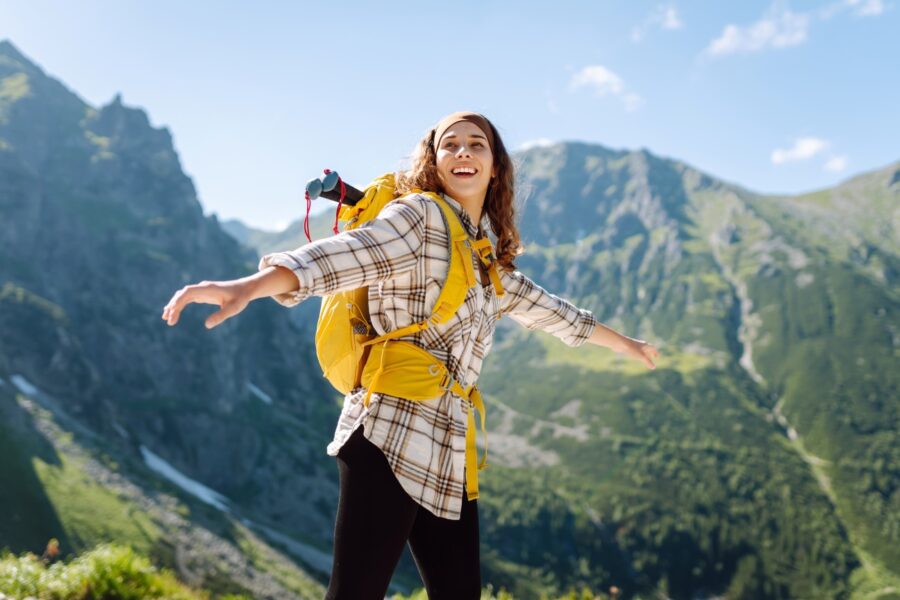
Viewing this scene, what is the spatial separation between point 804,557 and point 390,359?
193139 mm

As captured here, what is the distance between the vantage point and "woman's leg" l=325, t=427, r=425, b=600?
10.8ft

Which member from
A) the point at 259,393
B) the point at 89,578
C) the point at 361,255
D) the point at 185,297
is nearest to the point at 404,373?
the point at 361,255

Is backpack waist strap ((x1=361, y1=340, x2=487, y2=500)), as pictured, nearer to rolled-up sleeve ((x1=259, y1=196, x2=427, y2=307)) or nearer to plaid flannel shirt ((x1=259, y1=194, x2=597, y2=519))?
plaid flannel shirt ((x1=259, y1=194, x2=597, y2=519))

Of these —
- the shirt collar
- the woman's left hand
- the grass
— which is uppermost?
the shirt collar

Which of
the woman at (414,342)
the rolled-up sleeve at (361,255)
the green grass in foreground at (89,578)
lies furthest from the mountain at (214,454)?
the rolled-up sleeve at (361,255)

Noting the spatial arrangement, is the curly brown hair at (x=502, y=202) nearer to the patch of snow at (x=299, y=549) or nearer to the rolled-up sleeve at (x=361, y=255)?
the rolled-up sleeve at (x=361, y=255)

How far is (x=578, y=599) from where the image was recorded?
37.7 feet

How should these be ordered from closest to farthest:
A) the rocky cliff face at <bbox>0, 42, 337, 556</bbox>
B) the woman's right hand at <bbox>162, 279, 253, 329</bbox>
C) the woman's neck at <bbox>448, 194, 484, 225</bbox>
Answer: the woman's right hand at <bbox>162, 279, 253, 329</bbox>, the woman's neck at <bbox>448, 194, 484, 225</bbox>, the rocky cliff face at <bbox>0, 42, 337, 556</bbox>

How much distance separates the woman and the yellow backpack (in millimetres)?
63

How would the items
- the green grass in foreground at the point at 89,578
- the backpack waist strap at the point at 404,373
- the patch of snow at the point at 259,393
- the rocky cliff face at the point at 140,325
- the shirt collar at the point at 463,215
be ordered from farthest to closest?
the patch of snow at the point at 259,393, the rocky cliff face at the point at 140,325, the green grass in foreground at the point at 89,578, the shirt collar at the point at 463,215, the backpack waist strap at the point at 404,373

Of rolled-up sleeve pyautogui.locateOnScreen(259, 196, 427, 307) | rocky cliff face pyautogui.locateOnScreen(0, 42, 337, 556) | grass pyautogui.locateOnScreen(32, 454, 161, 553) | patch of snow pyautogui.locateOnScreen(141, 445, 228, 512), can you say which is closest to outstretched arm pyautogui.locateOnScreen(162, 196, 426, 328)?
rolled-up sleeve pyautogui.locateOnScreen(259, 196, 427, 307)

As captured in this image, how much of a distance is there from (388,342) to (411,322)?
6.7 inches

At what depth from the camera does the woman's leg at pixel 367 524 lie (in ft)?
10.8

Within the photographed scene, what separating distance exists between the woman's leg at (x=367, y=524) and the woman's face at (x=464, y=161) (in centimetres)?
162
